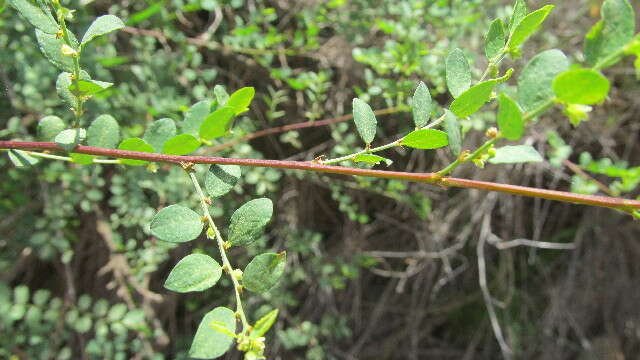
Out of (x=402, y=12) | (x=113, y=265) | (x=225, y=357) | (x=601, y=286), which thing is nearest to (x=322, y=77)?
(x=402, y=12)

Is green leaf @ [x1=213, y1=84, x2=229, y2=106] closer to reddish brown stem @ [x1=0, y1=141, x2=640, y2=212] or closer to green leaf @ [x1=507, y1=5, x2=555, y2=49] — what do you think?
reddish brown stem @ [x1=0, y1=141, x2=640, y2=212]

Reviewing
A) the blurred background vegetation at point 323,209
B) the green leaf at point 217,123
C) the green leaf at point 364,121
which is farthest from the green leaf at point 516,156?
the blurred background vegetation at point 323,209

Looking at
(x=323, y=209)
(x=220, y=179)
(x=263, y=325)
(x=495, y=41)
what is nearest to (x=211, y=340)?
→ (x=263, y=325)

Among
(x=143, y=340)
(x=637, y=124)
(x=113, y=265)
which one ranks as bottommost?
(x=143, y=340)

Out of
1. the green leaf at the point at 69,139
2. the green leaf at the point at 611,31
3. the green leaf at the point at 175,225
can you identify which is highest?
the green leaf at the point at 611,31

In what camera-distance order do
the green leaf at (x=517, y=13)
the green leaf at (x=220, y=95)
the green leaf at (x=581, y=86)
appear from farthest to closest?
the green leaf at (x=220, y=95) → the green leaf at (x=517, y=13) → the green leaf at (x=581, y=86)

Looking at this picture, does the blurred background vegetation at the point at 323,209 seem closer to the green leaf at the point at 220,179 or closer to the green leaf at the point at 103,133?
the green leaf at the point at 103,133

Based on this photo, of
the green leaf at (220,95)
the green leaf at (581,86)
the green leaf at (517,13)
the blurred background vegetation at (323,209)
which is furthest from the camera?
the blurred background vegetation at (323,209)

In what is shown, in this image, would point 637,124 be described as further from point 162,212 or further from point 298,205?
point 162,212
